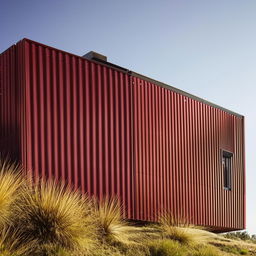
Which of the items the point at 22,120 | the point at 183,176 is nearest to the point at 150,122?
the point at 183,176

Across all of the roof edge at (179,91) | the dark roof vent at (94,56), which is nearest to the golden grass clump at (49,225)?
the dark roof vent at (94,56)

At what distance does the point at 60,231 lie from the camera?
21.5ft

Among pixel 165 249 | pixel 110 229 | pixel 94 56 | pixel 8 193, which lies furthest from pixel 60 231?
pixel 94 56

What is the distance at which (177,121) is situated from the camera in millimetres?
12055

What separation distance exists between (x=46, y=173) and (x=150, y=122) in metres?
3.76

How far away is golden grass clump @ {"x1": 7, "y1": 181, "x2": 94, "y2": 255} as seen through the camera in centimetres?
636

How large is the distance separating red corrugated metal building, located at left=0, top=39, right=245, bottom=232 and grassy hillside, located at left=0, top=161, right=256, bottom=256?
797 millimetres

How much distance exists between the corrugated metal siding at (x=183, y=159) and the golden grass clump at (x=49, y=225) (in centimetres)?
362

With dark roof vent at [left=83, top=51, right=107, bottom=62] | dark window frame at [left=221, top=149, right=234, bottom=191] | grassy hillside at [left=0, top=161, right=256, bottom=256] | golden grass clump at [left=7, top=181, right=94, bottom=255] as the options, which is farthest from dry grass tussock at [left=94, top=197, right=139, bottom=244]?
dark window frame at [left=221, top=149, right=234, bottom=191]

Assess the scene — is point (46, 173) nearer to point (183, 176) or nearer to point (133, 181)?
point (133, 181)

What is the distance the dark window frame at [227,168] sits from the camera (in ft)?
47.6

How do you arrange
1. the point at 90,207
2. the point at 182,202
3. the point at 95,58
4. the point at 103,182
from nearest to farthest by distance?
1. the point at 90,207
2. the point at 103,182
3. the point at 95,58
4. the point at 182,202

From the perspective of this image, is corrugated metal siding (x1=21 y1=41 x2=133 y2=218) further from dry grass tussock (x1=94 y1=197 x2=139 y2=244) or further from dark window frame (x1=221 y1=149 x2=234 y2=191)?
dark window frame (x1=221 y1=149 x2=234 y2=191)

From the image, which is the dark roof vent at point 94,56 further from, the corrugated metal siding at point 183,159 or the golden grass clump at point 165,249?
the golden grass clump at point 165,249
